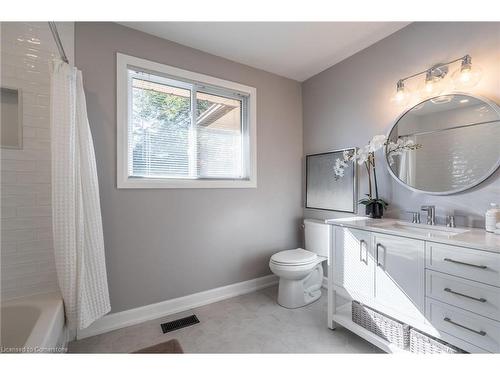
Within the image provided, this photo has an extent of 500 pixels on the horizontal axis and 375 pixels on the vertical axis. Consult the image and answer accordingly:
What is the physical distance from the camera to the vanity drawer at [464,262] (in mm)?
1009

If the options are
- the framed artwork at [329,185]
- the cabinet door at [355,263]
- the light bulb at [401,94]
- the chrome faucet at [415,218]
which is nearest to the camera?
the cabinet door at [355,263]

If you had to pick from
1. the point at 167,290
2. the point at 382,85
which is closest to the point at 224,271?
the point at 167,290

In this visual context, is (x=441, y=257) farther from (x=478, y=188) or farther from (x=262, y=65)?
(x=262, y=65)

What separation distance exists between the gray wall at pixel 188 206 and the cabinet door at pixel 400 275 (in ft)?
4.26

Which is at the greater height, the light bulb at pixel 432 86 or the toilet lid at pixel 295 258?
the light bulb at pixel 432 86

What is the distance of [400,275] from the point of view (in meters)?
1.35

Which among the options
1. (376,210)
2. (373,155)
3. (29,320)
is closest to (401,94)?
(373,155)

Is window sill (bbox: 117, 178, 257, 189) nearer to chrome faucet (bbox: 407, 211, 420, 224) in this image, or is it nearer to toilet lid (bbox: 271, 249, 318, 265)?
toilet lid (bbox: 271, 249, 318, 265)

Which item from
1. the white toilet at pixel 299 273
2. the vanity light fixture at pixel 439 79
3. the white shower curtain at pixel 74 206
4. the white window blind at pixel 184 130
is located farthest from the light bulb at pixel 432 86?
the white shower curtain at pixel 74 206

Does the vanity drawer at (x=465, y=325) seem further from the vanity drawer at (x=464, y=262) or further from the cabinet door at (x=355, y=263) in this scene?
the cabinet door at (x=355, y=263)

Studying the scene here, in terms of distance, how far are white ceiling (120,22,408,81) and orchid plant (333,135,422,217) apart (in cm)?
92

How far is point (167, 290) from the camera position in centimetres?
202

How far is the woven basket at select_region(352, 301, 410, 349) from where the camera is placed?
53.5 inches
